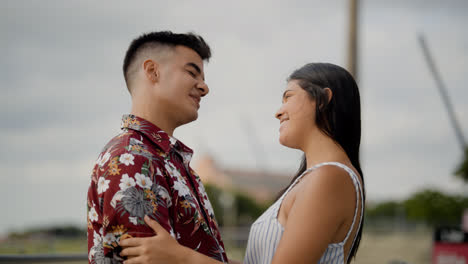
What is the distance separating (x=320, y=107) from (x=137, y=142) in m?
0.90

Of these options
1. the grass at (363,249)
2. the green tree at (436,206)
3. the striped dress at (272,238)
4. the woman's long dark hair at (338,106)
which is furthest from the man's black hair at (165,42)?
the green tree at (436,206)

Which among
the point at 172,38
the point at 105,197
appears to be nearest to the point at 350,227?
the point at 105,197

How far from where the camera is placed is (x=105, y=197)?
2.05 metres

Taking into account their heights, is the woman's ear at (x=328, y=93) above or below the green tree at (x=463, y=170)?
above

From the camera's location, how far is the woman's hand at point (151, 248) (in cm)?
202

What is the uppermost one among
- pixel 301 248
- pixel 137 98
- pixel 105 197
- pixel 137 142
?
pixel 137 98

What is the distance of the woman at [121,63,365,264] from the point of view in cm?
221

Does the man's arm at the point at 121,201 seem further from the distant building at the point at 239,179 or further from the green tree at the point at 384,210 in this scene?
the green tree at the point at 384,210

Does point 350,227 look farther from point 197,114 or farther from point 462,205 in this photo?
point 462,205

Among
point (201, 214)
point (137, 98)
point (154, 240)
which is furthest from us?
point (137, 98)

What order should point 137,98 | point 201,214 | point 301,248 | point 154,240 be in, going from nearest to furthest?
point 154,240
point 301,248
point 201,214
point 137,98

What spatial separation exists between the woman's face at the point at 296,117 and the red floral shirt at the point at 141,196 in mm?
544

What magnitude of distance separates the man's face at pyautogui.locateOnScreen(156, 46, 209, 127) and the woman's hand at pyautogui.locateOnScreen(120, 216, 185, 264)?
2.33ft

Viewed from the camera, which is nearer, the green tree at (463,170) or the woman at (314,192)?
the woman at (314,192)
